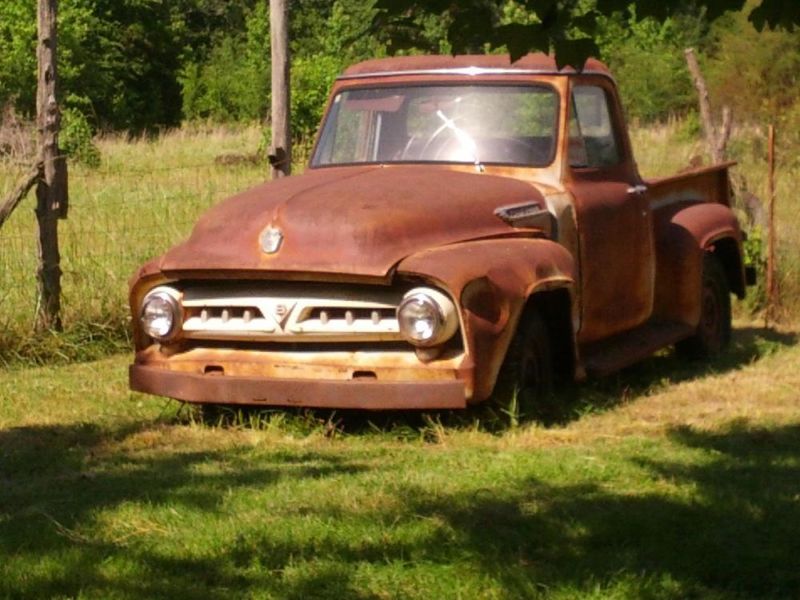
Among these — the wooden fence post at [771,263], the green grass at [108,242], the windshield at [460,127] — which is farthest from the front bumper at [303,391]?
the wooden fence post at [771,263]

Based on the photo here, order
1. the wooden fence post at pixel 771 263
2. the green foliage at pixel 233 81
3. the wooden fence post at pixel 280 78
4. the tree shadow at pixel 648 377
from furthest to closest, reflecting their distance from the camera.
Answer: the green foliage at pixel 233 81, the wooden fence post at pixel 771 263, the wooden fence post at pixel 280 78, the tree shadow at pixel 648 377

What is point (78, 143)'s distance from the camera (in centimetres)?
2488

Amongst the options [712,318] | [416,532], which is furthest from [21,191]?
[416,532]

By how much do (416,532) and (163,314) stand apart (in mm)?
2502

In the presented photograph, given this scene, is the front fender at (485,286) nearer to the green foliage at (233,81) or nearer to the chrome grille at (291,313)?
the chrome grille at (291,313)

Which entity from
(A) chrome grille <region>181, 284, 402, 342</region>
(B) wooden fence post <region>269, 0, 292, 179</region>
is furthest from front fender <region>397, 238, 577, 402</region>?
(B) wooden fence post <region>269, 0, 292, 179</region>

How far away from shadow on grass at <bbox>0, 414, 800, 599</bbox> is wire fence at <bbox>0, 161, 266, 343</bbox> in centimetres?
343

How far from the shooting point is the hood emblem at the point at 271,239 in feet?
24.6

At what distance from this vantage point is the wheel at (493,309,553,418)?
777 centimetres

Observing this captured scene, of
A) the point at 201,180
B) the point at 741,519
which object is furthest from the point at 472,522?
the point at 201,180

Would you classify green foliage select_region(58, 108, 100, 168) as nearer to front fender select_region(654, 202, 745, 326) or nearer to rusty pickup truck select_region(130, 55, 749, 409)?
front fender select_region(654, 202, 745, 326)

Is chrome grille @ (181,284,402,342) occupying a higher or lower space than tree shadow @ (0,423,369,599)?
higher

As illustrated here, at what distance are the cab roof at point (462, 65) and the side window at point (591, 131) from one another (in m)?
0.16

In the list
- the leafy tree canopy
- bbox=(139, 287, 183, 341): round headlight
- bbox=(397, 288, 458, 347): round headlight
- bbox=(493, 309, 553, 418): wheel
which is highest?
the leafy tree canopy
